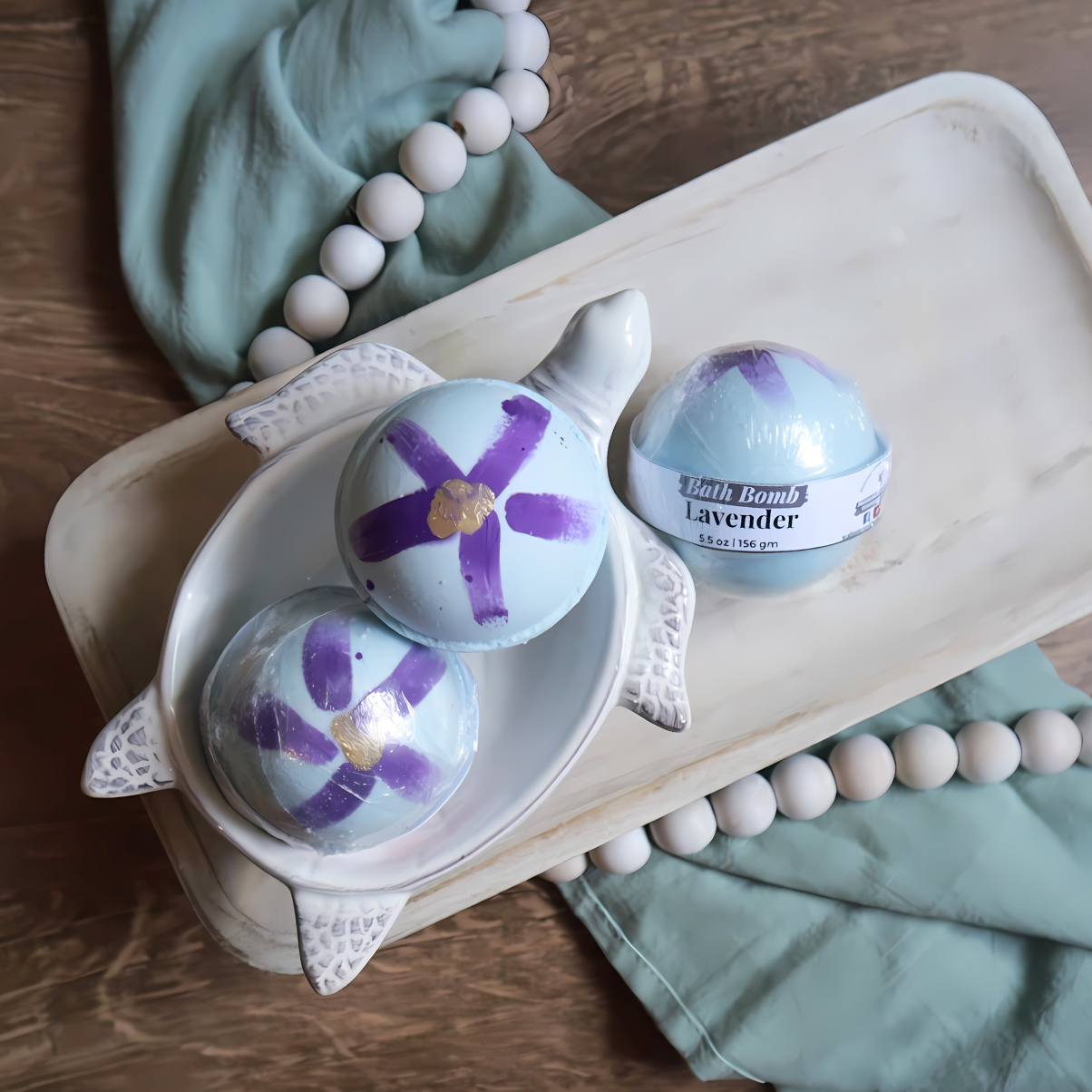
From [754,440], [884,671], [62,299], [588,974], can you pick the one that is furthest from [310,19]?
[588,974]

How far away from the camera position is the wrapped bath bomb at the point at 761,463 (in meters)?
0.39

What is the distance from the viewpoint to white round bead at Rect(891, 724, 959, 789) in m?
0.55

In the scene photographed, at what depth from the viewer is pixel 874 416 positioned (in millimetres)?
479

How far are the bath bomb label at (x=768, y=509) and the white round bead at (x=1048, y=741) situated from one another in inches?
9.6

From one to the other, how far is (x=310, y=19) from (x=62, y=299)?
239 mm

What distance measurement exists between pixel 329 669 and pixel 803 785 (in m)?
Result: 0.34

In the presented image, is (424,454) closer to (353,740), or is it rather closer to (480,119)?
(353,740)

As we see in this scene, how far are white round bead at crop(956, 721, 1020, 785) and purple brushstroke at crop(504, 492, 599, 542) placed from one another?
14.7 inches

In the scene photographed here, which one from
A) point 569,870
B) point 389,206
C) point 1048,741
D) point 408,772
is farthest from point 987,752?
point 389,206

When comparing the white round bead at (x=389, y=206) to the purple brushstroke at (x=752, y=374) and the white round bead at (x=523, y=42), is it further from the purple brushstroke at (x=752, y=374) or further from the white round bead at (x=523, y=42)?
the purple brushstroke at (x=752, y=374)

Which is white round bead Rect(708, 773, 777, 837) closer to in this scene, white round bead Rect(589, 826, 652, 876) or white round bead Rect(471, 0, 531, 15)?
white round bead Rect(589, 826, 652, 876)

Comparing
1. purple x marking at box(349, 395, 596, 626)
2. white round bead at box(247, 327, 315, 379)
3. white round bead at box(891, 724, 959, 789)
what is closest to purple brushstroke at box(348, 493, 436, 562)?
purple x marking at box(349, 395, 596, 626)

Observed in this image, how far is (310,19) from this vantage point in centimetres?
55

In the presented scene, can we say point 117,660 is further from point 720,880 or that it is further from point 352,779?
point 720,880
